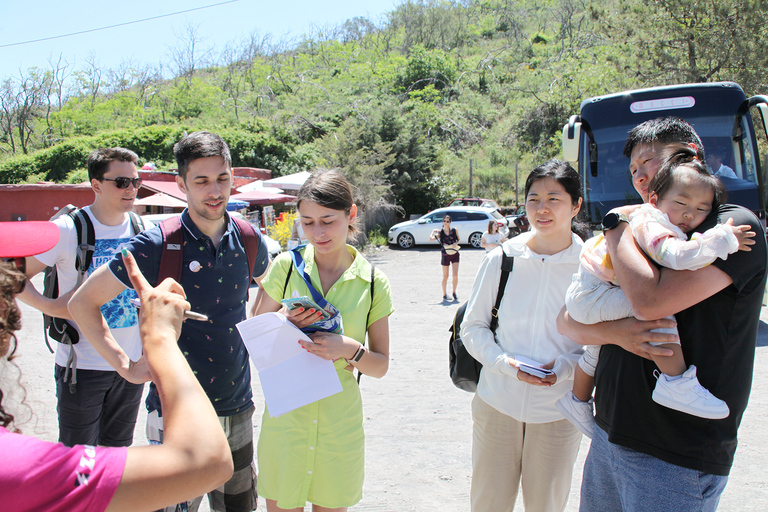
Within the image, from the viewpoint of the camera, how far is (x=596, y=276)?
1924mm

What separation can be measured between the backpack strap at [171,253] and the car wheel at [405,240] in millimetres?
17762

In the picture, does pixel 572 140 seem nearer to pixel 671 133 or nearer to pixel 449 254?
pixel 449 254

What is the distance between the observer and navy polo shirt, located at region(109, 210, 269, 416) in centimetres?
233

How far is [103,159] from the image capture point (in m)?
3.15

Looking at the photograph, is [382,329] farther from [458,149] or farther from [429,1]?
[429,1]

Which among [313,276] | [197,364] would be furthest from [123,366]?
[313,276]

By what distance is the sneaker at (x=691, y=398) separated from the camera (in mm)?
1557

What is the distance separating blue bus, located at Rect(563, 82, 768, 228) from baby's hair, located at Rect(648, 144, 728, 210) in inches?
196

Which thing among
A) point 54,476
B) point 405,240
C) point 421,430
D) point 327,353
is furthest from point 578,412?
point 405,240

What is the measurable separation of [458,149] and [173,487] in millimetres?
39033

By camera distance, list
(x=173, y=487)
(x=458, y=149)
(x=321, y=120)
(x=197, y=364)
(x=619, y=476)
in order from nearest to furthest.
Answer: (x=173, y=487) → (x=619, y=476) → (x=197, y=364) → (x=321, y=120) → (x=458, y=149)

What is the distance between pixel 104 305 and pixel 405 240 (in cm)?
1739

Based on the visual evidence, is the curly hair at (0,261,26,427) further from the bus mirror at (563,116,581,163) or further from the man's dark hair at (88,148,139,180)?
the bus mirror at (563,116,581,163)

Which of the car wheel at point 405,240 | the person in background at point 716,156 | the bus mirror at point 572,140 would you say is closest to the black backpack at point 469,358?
the bus mirror at point 572,140
